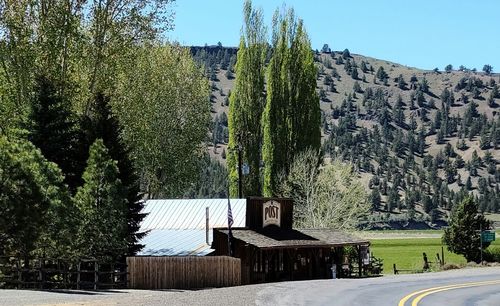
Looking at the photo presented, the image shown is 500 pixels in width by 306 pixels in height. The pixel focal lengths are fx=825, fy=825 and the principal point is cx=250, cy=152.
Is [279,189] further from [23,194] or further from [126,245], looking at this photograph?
[23,194]

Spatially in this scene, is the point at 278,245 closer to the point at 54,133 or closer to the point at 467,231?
the point at 54,133

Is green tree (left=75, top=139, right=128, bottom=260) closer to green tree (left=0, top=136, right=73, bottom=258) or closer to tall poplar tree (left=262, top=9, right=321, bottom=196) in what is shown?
green tree (left=0, top=136, right=73, bottom=258)

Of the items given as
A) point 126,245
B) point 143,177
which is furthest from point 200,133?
point 126,245

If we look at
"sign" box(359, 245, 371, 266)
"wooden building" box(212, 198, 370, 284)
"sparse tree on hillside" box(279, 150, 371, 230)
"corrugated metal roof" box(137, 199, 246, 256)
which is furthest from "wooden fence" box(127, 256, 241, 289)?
"sparse tree on hillside" box(279, 150, 371, 230)

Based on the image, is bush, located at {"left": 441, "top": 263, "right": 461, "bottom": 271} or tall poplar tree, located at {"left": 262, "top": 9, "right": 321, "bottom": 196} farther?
tall poplar tree, located at {"left": 262, "top": 9, "right": 321, "bottom": 196}

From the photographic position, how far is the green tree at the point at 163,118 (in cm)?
6334

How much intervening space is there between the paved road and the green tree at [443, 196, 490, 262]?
25.6 m

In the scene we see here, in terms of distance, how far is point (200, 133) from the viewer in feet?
234

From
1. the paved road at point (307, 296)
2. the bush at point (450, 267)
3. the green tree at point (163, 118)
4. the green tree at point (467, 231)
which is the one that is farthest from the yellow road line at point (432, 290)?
the green tree at point (163, 118)

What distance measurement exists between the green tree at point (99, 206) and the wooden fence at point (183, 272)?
182 centimetres

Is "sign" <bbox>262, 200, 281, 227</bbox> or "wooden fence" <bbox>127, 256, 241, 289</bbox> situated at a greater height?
"sign" <bbox>262, 200, 281, 227</bbox>

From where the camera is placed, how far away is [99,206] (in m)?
41.4

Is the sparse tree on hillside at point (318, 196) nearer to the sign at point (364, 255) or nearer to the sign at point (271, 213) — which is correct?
the sign at point (364, 255)

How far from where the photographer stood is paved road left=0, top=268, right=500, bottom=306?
29.4 meters
